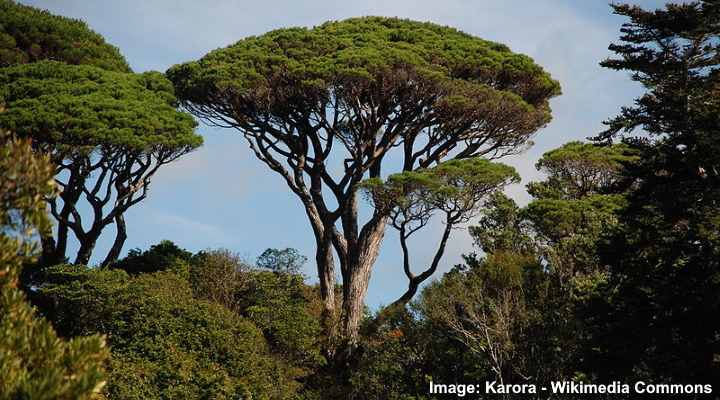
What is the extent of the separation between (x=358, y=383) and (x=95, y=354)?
652 inches

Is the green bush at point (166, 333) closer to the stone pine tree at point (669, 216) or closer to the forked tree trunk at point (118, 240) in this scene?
the forked tree trunk at point (118, 240)

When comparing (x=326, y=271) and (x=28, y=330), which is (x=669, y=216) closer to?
(x=28, y=330)

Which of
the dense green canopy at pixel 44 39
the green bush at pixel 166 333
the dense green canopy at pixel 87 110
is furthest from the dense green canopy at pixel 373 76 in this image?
the green bush at pixel 166 333

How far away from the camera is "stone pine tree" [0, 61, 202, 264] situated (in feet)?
81.1

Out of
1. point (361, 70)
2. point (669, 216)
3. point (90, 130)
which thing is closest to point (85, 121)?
point (90, 130)

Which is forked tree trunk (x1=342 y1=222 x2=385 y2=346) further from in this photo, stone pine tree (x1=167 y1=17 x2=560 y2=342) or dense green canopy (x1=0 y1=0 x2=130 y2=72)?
dense green canopy (x1=0 y1=0 x2=130 y2=72)

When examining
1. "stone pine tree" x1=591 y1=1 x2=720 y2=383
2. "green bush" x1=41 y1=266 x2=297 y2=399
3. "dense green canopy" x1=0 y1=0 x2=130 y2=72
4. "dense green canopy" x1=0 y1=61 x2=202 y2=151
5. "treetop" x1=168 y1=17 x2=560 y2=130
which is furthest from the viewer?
"dense green canopy" x1=0 y1=0 x2=130 y2=72

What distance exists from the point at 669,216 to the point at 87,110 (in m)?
15.5

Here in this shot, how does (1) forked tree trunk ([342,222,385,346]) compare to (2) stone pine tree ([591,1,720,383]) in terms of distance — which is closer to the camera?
(2) stone pine tree ([591,1,720,383])

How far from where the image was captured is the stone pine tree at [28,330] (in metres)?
6.30

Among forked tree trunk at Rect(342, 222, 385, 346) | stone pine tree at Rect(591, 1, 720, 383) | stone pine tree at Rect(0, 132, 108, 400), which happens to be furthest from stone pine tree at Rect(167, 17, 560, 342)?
stone pine tree at Rect(0, 132, 108, 400)

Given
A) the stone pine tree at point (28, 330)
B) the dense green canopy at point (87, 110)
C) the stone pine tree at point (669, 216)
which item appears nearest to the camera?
the stone pine tree at point (28, 330)

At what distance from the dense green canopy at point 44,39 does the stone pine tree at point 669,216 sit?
57.5 feet

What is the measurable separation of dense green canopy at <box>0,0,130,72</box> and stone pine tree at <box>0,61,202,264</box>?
69.1 inches
